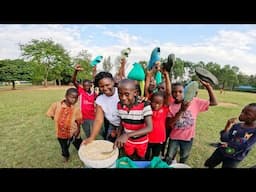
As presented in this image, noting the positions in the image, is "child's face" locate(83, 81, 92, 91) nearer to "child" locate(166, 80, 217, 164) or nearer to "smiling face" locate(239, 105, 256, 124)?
"child" locate(166, 80, 217, 164)

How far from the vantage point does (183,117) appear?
2.16 meters

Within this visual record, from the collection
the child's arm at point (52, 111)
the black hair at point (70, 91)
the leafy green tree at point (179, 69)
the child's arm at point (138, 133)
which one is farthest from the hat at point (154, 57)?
the child's arm at point (52, 111)

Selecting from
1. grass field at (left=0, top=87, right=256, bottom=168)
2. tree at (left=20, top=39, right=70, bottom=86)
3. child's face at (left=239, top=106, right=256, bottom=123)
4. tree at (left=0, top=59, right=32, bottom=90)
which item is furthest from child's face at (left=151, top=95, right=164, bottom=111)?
tree at (left=0, top=59, right=32, bottom=90)

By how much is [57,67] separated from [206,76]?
4.93 ft

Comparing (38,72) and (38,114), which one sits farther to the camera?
(38,114)

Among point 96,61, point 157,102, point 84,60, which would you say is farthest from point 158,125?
point 84,60

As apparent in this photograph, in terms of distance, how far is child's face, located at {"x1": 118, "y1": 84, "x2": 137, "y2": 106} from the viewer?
186cm

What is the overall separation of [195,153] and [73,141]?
50.4 inches

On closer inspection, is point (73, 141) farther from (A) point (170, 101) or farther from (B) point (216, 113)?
(B) point (216, 113)

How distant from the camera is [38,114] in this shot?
108 inches

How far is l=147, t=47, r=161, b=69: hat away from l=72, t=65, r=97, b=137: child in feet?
2.21
